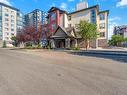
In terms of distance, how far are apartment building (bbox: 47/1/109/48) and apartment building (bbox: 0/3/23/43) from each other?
49.8m

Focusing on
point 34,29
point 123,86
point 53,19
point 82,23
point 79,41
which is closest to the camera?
point 123,86

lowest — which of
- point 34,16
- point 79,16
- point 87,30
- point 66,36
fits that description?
point 66,36

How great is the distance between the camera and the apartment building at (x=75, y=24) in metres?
38.7

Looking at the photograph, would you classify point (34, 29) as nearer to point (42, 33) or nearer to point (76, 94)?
point (42, 33)

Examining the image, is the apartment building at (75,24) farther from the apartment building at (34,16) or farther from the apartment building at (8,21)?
Result: the apartment building at (34,16)

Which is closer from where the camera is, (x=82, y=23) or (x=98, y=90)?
(x=98, y=90)

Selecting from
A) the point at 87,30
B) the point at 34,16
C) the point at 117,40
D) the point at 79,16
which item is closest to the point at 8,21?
the point at 34,16

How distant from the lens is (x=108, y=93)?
15.5 feet

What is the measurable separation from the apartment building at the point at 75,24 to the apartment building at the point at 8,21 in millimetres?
49789

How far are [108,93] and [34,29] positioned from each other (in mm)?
32716

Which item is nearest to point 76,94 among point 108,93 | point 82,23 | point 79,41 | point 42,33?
point 108,93

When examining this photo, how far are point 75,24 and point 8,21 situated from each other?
68501mm

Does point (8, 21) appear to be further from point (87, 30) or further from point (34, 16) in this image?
point (87, 30)

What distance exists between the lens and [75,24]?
3731 centimetres
